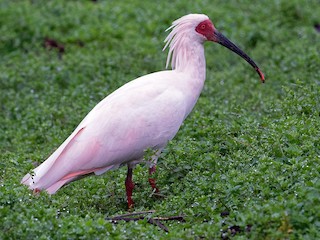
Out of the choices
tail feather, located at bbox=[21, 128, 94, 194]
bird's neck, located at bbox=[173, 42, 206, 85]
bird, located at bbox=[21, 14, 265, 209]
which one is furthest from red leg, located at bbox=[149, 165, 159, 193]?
bird's neck, located at bbox=[173, 42, 206, 85]

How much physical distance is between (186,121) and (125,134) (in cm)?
181

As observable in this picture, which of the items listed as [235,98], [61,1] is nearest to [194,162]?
[235,98]

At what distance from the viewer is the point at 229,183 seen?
22.8 ft

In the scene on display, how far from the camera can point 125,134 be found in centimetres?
764

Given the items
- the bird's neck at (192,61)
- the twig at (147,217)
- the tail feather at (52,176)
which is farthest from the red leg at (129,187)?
the bird's neck at (192,61)

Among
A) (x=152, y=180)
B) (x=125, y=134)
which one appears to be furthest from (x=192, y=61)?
(x=152, y=180)

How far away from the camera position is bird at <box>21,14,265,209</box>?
7.52 meters

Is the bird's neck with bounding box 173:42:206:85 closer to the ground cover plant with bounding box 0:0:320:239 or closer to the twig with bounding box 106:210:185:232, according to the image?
the ground cover plant with bounding box 0:0:320:239

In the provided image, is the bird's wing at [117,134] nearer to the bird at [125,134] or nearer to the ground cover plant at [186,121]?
the bird at [125,134]

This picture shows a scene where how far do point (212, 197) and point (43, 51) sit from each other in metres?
6.70

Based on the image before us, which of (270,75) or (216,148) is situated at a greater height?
(216,148)

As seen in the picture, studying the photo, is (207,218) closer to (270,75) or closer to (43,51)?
(270,75)

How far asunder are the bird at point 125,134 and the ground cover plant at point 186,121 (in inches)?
9.1

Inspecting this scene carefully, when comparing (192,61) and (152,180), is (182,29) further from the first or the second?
(152,180)
